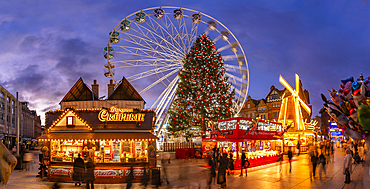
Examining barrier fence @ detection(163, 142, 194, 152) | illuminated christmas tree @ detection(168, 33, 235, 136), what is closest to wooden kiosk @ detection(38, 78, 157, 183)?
barrier fence @ detection(163, 142, 194, 152)

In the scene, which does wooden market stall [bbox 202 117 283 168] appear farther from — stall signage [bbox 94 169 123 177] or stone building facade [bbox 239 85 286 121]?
stone building facade [bbox 239 85 286 121]

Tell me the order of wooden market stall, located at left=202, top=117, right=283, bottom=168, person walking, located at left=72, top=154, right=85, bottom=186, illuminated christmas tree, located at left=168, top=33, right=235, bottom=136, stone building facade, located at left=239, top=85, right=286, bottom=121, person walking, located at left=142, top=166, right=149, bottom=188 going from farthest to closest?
stone building facade, located at left=239, top=85, right=286, bottom=121
illuminated christmas tree, located at left=168, top=33, right=235, bottom=136
wooden market stall, located at left=202, top=117, right=283, bottom=168
person walking, located at left=142, top=166, right=149, bottom=188
person walking, located at left=72, top=154, right=85, bottom=186

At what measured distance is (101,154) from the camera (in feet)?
59.2

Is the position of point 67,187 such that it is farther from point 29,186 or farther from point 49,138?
point 49,138

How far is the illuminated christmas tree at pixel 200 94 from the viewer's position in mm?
34812

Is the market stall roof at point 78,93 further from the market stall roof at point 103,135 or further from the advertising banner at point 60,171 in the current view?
the advertising banner at point 60,171

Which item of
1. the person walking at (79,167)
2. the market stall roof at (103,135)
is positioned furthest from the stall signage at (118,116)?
the person walking at (79,167)

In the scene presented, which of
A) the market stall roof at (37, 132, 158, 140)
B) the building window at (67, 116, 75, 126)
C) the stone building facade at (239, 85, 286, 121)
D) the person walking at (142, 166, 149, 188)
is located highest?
the stone building facade at (239, 85, 286, 121)

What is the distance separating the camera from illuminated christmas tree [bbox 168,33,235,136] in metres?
34.8

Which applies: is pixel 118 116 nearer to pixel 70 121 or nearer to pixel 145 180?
pixel 70 121

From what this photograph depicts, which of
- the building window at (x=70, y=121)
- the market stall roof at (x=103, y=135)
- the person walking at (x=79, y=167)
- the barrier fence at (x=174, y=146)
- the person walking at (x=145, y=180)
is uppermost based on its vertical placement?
the building window at (x=70, y=121)

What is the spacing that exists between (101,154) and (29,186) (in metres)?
4.28

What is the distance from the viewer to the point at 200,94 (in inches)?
1391

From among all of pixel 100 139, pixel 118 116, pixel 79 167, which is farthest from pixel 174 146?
pixel 79 167
